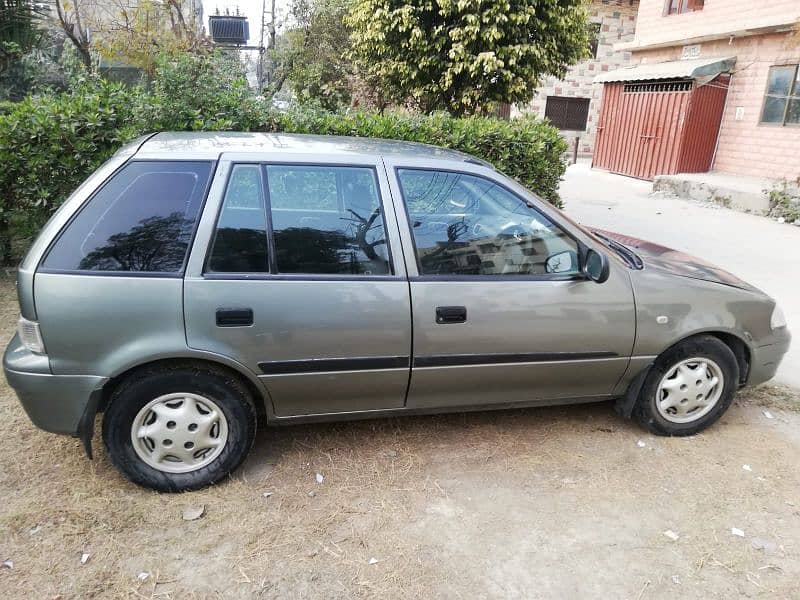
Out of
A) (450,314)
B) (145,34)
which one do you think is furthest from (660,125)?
(450,314)

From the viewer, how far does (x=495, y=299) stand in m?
3.05

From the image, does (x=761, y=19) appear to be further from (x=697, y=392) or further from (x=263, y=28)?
(x=697, y=392)

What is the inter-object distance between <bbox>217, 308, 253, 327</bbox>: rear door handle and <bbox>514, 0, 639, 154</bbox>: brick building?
20.3 m

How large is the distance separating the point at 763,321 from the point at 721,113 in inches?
489

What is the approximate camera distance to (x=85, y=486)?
9.75ft

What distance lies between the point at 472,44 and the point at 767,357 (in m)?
5.67

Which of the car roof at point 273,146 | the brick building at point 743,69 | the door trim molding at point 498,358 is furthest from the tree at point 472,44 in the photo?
the brick building at point 743,69

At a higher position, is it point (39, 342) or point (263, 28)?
point (263, 28)

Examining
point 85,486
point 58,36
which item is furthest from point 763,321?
point 58,36

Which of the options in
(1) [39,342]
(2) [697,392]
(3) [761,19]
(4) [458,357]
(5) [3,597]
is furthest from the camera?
(3) [761,19]

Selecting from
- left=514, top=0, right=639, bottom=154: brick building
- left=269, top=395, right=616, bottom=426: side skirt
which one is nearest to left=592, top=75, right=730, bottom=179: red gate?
left=514, top=0, right=639, bottom=154: brick building

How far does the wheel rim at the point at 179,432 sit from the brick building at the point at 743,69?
1275 centimetres

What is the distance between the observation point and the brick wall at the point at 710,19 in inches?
479

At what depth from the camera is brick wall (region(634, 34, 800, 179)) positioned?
12.1 metres
